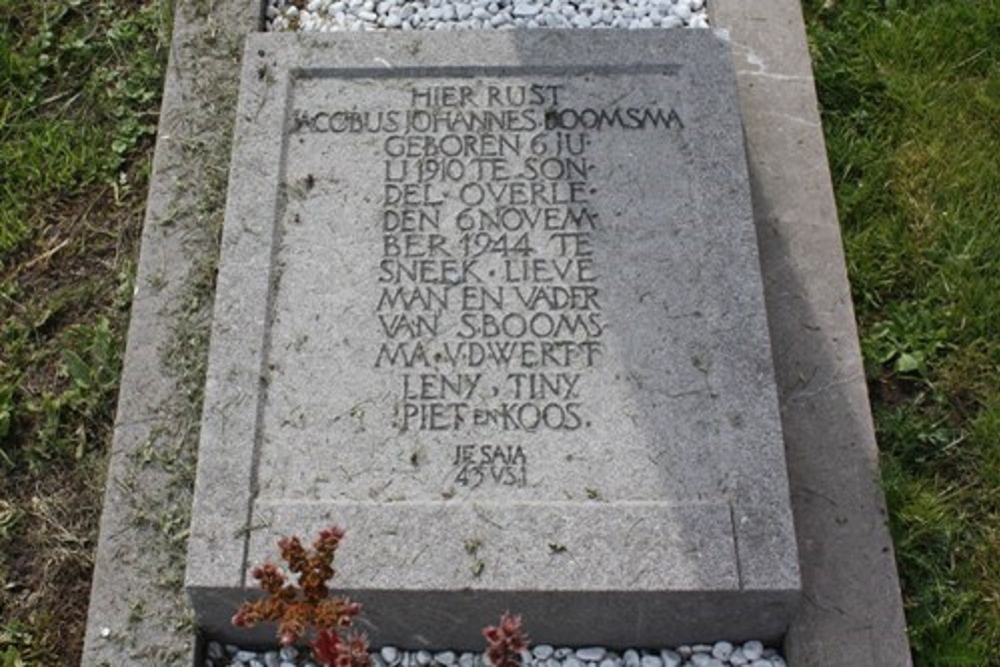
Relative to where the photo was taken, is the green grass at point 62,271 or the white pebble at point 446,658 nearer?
the white pebble at point 446,658

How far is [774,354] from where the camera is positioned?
A: 11.4ft

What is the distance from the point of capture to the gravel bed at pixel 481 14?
4.11m

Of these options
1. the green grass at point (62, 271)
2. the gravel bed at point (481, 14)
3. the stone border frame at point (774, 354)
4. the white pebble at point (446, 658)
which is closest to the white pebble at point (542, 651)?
the white pebble at point (446, 658)

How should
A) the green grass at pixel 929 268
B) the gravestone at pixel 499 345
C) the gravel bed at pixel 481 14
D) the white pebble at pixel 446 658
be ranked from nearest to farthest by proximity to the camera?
the gravestone at pixel 499 345
the white pebble at pixel 446 658
the green grass at pixel 929 268
the gravel bed at pixel 481 14

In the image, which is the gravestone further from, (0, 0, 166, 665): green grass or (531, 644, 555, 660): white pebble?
(0, 0, 166, 665): green grass

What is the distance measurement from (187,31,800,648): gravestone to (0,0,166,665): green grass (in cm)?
52

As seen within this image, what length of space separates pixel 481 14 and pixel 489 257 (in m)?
1.17

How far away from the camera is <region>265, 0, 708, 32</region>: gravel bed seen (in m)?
4.11

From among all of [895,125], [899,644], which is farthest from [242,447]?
[895,125]

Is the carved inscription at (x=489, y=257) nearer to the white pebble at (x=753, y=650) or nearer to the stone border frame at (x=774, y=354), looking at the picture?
the stone border frame at (x=774, y=354)

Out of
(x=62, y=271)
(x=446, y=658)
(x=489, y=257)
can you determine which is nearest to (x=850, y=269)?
(x=489, y=257)

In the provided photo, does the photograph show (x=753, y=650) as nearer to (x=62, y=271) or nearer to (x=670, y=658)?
(x=670, y=658)

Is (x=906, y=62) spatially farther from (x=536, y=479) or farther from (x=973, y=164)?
(x=536, y=479)

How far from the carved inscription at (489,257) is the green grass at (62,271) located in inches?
32.1
